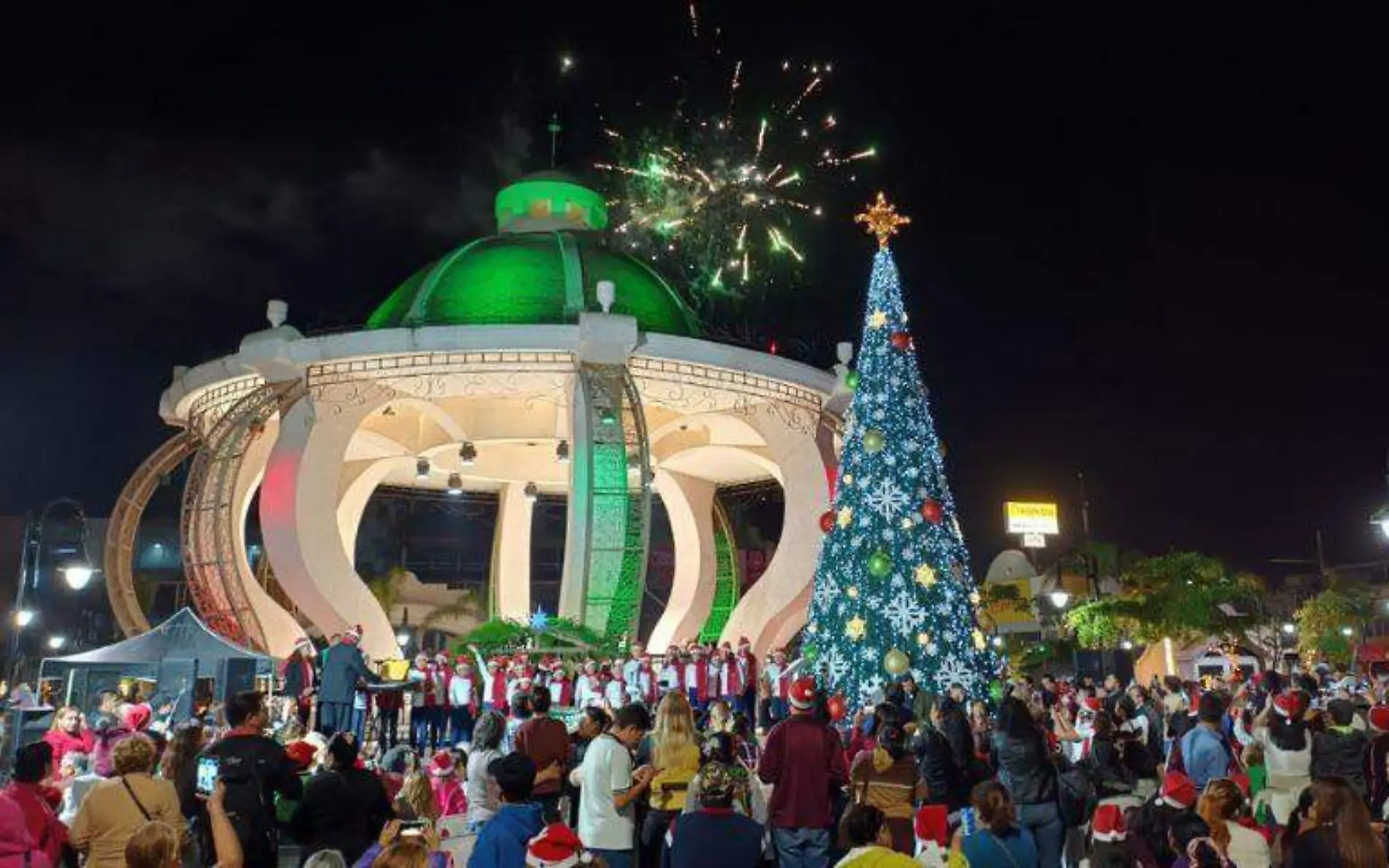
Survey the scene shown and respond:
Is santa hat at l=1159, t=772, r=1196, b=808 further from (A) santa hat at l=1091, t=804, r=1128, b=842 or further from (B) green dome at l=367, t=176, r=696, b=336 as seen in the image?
(B) green dome at l=367, t=176, r=696, b=336

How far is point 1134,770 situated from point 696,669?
16424mm

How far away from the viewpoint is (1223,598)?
37250 millimetres

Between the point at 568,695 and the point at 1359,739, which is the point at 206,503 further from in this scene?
the point at 1359,739

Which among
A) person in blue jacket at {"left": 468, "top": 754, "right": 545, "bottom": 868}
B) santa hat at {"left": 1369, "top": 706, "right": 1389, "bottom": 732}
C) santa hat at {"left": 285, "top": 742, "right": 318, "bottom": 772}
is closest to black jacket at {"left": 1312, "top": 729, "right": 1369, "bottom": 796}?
santa hat at {"left": 1369, "top": 706, "right": 1389, "bottom": 732}

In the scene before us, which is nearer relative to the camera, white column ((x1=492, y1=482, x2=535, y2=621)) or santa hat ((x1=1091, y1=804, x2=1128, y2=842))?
santa hat ((x1=1091, y1=804, x2=1128, y2=842))

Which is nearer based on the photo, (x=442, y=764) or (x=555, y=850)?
(x=555, y=850)

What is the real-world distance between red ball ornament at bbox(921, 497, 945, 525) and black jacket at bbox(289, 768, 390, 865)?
12.9 m

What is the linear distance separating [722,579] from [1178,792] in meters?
33.2

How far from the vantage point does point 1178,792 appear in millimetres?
6340

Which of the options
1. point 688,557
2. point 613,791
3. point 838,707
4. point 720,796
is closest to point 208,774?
point 613,791

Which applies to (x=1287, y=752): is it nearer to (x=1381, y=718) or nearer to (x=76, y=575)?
(x=1381, y=718)

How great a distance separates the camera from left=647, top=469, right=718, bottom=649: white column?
37.1 m

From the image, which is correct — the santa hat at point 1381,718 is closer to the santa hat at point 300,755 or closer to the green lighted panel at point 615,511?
the santa hat at point 300,755

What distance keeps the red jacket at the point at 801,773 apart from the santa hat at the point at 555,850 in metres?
2.85
